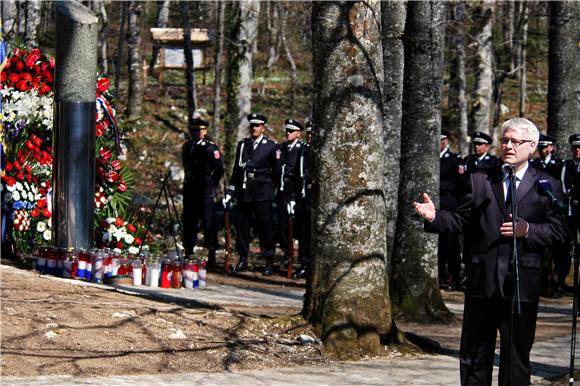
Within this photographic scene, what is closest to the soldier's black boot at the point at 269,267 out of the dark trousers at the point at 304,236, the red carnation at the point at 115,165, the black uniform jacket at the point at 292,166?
the dark trousers at the point at 304,236

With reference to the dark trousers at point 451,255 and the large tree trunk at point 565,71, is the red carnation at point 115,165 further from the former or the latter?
the large tree trunk at point 565,71

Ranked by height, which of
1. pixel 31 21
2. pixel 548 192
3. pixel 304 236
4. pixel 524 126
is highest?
pixel 31 21

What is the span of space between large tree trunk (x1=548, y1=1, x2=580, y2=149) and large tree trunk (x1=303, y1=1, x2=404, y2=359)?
9.13 meters

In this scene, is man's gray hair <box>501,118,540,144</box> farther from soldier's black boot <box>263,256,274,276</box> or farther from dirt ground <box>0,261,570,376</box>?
soldier's black boot <box>263,256,274,276</box>

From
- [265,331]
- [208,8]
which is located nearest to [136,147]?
[208,8]

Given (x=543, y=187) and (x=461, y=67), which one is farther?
(x=461, y=67)

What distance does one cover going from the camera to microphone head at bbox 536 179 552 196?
724cm

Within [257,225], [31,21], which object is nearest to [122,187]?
[257,225]

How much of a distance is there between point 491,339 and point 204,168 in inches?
392

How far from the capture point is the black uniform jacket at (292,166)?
1723cm

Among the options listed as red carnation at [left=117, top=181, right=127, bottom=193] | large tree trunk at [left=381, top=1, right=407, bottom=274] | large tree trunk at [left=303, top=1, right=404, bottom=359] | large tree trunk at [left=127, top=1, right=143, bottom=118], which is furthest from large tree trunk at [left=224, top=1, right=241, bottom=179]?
large tree trunk at [left=303, top=1, right=404, bottom=359]

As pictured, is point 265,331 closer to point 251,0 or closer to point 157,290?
point 157,290

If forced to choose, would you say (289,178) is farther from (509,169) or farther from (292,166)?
(509,169)

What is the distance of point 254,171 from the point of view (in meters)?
17.0
